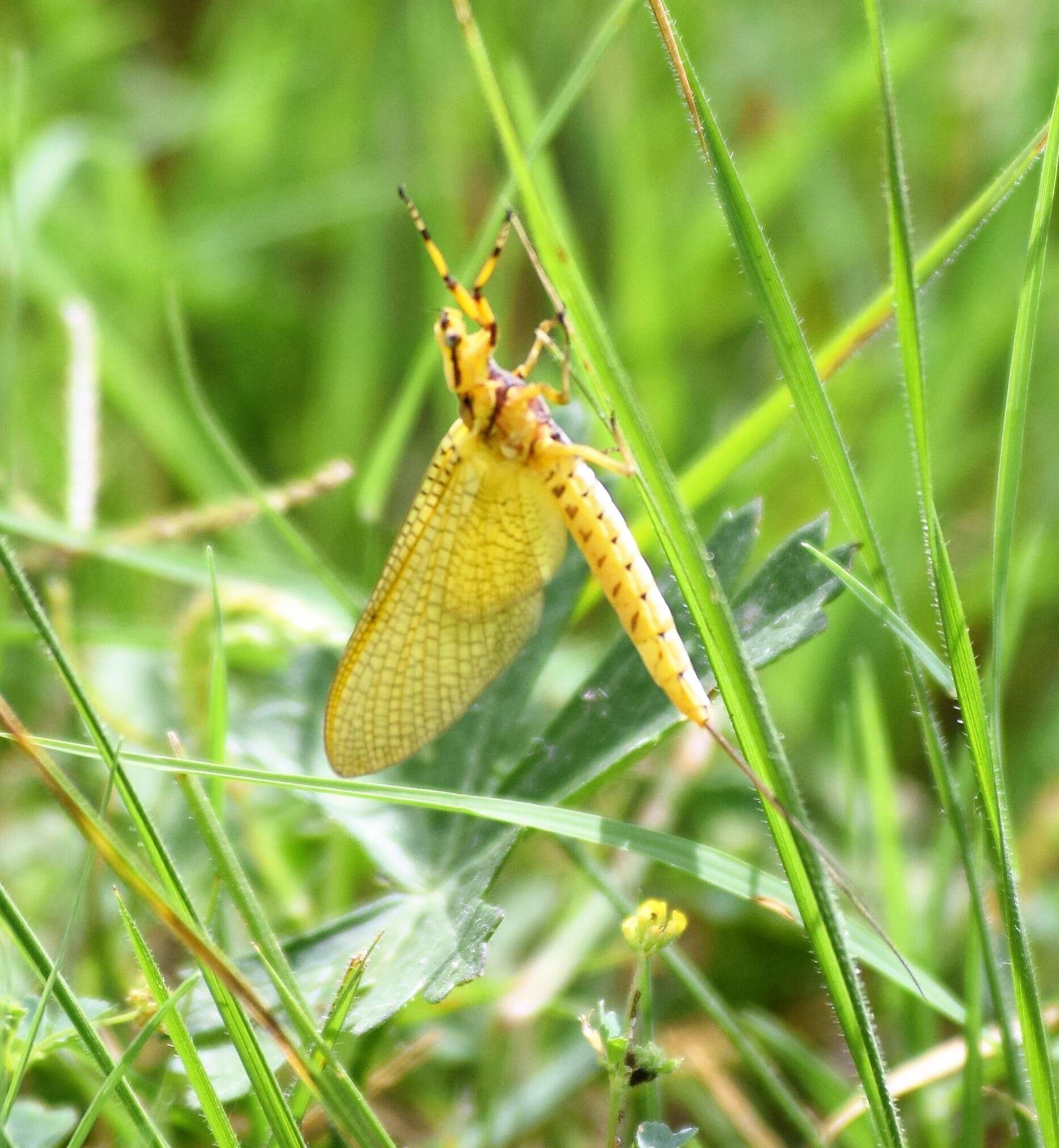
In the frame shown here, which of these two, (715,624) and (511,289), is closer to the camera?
(715,624)

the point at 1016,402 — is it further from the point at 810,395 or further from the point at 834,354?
the point at 834,354

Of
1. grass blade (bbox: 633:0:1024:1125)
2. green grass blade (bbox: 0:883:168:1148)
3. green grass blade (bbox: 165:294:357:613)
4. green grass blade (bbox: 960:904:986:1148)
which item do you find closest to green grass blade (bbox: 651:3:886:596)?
grass blade (bbox: 633:0:1024:1125)

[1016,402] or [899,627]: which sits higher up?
[1016,402]

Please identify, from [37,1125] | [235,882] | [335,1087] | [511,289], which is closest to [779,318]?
[235,882]

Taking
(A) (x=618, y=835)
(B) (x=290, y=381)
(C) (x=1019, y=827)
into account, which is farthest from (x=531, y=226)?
(B) (x=290, y=381)

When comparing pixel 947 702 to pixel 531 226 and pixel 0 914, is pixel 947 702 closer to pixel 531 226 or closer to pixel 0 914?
pixel 531 226
